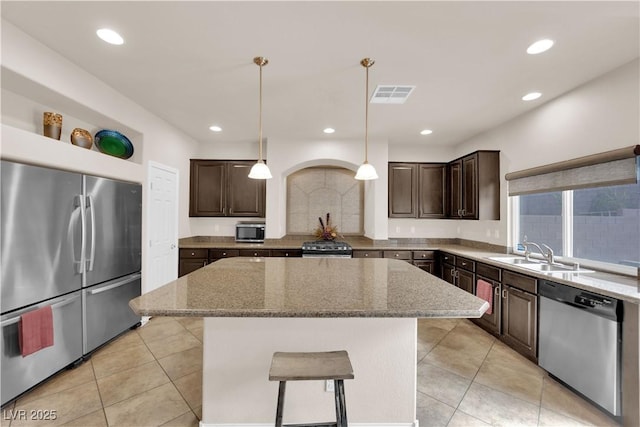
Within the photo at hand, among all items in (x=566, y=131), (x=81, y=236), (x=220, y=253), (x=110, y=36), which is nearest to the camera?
(x=110, y=36)

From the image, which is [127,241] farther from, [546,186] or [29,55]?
[546,186]

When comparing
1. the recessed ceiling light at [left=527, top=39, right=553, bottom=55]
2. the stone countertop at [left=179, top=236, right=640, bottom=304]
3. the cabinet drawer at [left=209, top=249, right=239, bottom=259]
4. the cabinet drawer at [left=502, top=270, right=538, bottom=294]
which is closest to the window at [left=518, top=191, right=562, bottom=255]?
the stone countertop at [left=179, top=236, right=640, bottom=304]

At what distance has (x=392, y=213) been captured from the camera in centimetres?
475

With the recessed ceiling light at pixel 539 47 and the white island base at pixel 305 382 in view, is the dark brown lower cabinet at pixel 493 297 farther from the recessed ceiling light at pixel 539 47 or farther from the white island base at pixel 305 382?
the recessed ceiling light at pixel 539 47

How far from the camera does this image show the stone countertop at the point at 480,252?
199 centimetres

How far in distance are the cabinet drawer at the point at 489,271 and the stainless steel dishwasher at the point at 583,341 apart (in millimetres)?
556

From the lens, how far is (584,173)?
2611 millimetres

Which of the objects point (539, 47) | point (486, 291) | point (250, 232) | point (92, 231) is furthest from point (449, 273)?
point (92, 231)

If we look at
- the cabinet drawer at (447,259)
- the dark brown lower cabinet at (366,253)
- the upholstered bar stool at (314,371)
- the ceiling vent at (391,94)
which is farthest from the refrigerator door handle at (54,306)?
the cabinet drawer at (447,259)

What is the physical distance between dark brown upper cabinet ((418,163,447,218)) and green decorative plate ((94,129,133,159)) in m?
4.22

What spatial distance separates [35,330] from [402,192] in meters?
4.59

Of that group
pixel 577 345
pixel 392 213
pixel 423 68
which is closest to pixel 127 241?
pixel 423 68

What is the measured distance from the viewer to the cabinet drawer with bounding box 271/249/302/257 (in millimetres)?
4289

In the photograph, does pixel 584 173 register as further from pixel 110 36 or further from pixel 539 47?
pixel 110 36
